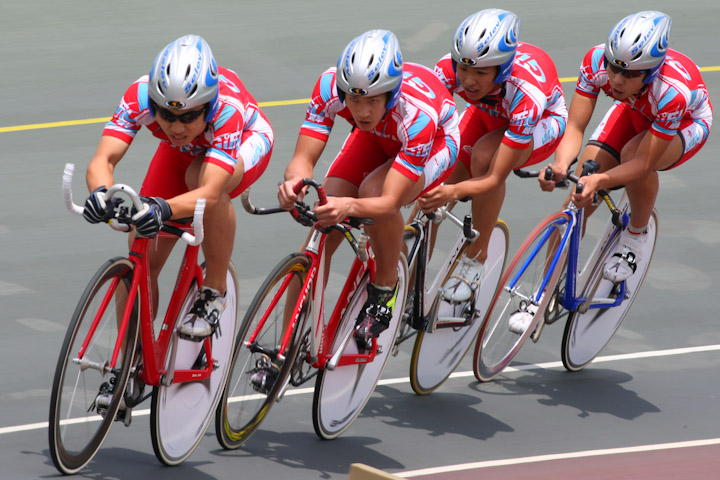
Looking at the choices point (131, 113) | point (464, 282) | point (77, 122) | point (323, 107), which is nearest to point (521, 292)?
A: point (464, 282)

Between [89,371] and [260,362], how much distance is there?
0.88 m

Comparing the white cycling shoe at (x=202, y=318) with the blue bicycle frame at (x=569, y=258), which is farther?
the blue bicycle frame at (x=569, y=258)

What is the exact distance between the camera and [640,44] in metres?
6.92

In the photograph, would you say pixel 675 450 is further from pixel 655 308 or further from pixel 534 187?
pixel 534 187

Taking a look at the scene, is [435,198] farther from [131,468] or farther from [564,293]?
[131,468]

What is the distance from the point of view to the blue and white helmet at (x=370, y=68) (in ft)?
19.4

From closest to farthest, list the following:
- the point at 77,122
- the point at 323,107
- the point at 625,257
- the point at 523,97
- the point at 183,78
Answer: the point at 183,78 < the point at 323,107 < the point at 523,97 < the point at 625,257 < the point at 77,122

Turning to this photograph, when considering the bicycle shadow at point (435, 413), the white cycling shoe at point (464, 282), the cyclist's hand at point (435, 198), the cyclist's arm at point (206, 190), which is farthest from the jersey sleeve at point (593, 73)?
the cyclist's arm at point (206, 190)

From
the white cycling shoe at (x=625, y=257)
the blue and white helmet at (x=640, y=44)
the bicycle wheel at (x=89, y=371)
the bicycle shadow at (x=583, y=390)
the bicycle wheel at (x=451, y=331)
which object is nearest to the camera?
the bicycle wheel at (x=89, y=371)

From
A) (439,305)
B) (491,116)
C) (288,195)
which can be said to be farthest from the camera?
(439,305)

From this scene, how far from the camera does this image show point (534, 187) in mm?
10961

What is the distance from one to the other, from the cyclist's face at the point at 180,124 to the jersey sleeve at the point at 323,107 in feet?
2.43

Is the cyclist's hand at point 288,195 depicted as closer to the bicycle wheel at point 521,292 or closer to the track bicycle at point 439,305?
the track bicycle at point 439,305

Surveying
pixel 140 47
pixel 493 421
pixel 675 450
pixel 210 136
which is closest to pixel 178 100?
pixel 210 136
